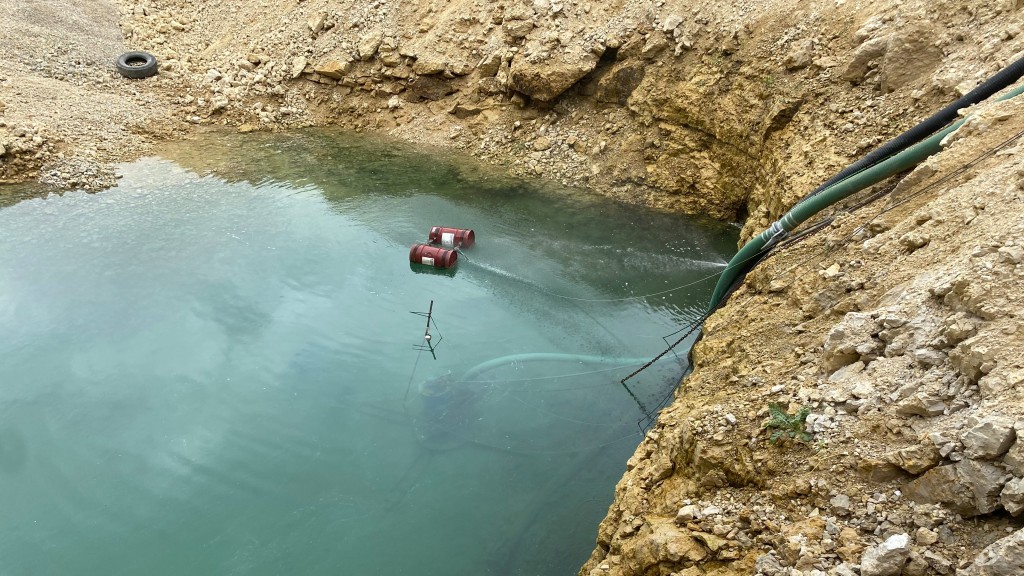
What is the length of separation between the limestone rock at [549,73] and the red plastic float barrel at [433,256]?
696 cm

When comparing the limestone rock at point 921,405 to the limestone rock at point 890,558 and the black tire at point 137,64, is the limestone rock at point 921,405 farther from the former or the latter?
the black tire at point 137,64

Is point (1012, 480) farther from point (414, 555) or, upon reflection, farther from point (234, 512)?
point (234, 512)

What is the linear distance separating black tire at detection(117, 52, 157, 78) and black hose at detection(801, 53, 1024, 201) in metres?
23.6

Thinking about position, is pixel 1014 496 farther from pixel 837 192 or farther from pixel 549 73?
pixel 549 73

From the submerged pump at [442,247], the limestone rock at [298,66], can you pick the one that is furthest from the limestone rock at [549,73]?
the limestone rock at [298,66]

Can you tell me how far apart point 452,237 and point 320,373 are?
204 inches

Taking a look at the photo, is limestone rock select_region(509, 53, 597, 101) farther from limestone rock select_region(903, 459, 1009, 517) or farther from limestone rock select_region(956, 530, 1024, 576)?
limestone rock select_region(956, 530, 1024, 576)

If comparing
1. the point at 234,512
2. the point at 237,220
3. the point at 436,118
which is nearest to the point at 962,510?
the point at 234,512

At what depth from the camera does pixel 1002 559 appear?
12.3ft

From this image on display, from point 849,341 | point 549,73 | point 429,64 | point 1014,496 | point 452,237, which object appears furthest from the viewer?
point 429,64

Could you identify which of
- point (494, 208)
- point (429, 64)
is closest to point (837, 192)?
point (494, 208)

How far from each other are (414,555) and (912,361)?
21.6 ft

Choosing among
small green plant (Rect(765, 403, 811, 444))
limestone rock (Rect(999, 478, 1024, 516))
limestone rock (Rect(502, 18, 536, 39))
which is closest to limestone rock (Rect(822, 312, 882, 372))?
small green plant (Rect(765, 403, 811, 444))

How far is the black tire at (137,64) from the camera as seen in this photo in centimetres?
2267
